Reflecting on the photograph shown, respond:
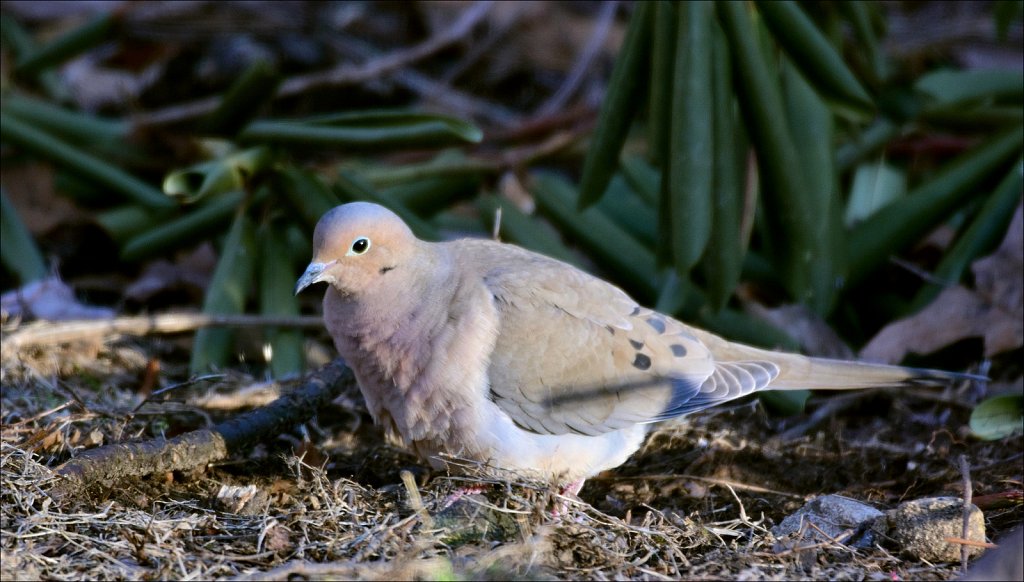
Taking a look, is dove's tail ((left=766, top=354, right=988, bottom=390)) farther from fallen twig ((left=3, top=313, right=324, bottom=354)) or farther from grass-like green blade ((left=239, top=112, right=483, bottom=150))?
fallen twig ((left=3, top=313, right=324, bottom=354))

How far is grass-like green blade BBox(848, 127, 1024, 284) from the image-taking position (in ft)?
13.4

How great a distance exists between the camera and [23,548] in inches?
86.9

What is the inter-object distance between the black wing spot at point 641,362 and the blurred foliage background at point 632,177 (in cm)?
48

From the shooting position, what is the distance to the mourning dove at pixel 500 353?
2795 mm

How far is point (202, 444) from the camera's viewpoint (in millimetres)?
2828

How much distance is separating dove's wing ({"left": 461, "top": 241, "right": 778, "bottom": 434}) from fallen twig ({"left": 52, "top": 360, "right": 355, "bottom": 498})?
2.05ft

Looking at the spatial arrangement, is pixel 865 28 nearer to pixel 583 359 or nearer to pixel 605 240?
pixel 605 240

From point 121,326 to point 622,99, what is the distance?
6.27ft

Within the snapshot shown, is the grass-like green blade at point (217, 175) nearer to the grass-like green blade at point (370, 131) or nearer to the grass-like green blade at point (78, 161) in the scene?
the grass-like green blade at point (370, 131)

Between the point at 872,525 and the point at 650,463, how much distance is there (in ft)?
2.88

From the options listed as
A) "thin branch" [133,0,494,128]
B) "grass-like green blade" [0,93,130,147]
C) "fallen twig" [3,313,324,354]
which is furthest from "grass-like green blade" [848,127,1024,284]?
"grass-like green blade" [0,93,130,147]

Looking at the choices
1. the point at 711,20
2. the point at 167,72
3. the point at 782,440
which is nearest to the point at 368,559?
the point at 782,440

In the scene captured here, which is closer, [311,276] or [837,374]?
[311,276]

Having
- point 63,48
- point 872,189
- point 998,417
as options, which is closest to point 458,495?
point 998,417
